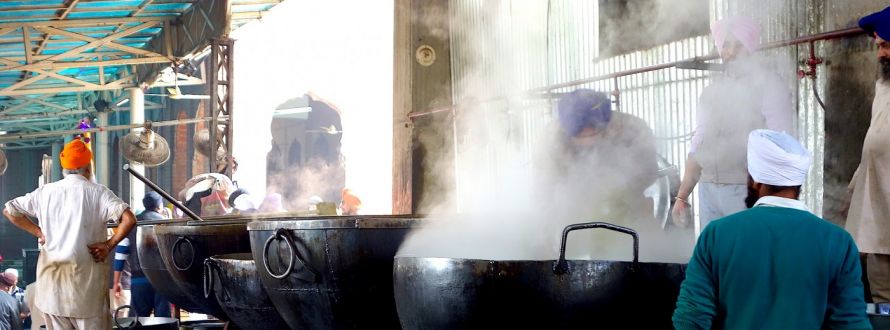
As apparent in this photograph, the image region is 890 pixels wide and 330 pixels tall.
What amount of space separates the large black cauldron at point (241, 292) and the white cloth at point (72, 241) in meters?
1.05

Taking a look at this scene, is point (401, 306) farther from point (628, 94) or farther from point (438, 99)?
point (438, 99)

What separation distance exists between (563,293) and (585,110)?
5.97ft

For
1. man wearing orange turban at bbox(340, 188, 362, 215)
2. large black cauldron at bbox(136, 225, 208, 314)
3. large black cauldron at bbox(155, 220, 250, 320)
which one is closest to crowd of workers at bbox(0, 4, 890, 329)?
large black cauldron at bbox(155, 220, 250, 320)

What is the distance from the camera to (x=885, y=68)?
13.0 feet

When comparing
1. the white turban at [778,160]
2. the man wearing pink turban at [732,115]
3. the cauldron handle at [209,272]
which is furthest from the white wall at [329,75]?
the white turban at [778,160]

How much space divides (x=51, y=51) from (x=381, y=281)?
1682cm

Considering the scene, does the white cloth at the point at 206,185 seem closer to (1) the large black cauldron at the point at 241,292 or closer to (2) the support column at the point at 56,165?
(1) the large black cauldron at the point at 241,292

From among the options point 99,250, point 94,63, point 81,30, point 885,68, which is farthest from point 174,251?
point 94,63

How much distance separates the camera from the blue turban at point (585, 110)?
493 cm

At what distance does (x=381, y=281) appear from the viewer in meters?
4.50

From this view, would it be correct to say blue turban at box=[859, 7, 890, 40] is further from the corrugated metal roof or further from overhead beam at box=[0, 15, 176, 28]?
overhead beam at box=[0, 15, 176, 28]

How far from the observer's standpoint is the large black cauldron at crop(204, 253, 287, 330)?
5254 millimetres

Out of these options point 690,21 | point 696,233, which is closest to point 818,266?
point 696,233

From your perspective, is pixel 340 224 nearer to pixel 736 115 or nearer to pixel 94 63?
pixel 736 115
